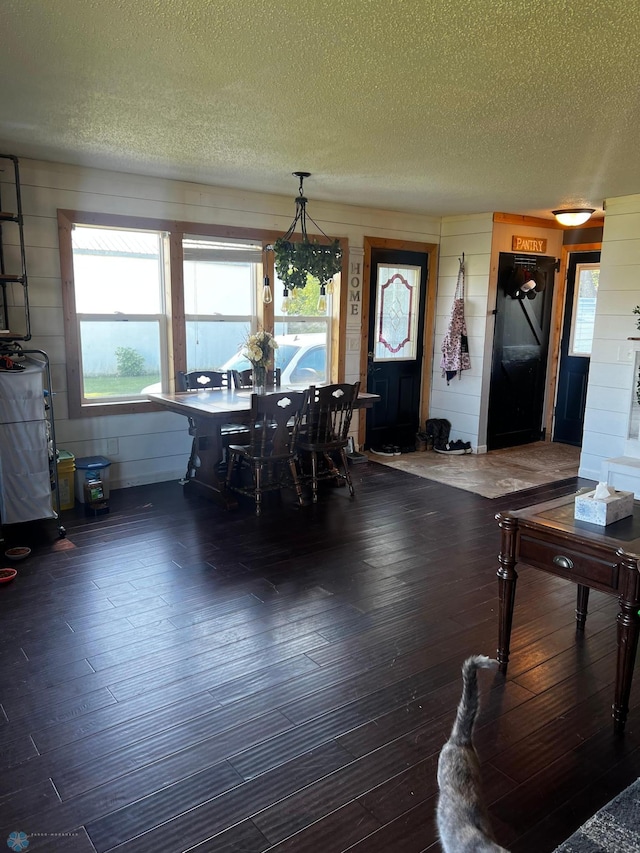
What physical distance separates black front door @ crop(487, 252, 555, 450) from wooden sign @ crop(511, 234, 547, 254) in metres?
0.09

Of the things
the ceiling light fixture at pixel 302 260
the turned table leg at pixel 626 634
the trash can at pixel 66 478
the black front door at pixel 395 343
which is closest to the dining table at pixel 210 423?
the trash can at pixel 66 478

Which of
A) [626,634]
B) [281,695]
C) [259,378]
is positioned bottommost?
[281,695]

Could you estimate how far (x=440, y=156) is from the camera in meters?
4.12

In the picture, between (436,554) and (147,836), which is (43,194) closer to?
(436,554)

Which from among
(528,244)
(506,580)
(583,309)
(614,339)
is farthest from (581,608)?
(583,309)

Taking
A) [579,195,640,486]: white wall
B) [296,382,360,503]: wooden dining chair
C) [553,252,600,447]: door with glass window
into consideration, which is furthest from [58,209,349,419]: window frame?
[553,252,600,447]: door with glass window

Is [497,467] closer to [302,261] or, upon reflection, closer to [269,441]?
[269,441]

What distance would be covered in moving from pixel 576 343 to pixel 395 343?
2193 mm

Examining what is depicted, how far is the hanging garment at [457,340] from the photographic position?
672 centimetres

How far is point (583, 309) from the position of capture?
23.5 ft

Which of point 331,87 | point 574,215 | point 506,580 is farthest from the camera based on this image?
point 574,215

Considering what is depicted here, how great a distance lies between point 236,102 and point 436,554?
287 cm

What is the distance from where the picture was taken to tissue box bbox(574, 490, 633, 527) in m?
2.43

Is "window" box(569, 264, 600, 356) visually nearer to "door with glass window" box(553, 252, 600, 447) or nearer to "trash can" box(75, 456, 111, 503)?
"door with glass window" box(553, 252, 600, 447)
